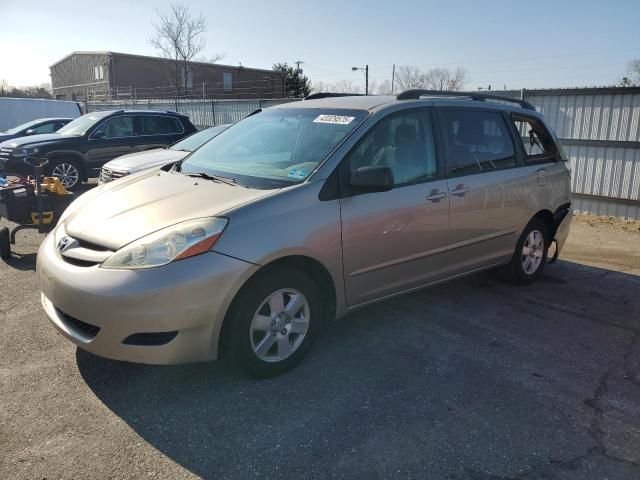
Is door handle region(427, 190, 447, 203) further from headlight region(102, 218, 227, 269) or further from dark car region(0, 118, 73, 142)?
dark car region(0, 118, 73, 142)

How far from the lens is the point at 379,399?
3023mm

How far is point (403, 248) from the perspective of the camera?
373cm

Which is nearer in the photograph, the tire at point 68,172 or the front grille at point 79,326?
the front grille at point 79,326

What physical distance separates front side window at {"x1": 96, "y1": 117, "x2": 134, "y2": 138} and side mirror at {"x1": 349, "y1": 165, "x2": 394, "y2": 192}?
8.94 metres

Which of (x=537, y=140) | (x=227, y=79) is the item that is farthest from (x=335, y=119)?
(x=227, y=79)

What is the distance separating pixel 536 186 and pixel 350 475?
3.56m

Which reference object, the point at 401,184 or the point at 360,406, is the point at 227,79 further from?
the point at 360,406

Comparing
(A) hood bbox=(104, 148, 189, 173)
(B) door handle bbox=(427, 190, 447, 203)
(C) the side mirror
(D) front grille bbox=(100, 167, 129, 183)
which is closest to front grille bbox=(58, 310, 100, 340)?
(C) the side mirror

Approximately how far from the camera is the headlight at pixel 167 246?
8.94ft

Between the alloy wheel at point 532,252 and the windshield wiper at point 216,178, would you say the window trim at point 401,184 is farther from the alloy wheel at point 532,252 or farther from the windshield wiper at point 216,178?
the alloy wheel at point 532,252

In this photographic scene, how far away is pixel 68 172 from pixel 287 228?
9118 millimetres

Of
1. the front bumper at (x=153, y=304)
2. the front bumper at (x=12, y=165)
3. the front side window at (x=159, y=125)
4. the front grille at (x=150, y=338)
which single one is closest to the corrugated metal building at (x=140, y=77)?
the front side window at (x=159, y=125)

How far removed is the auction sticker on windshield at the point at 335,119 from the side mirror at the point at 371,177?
0.53 metres

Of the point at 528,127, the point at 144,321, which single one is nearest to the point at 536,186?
the point at 528,127
